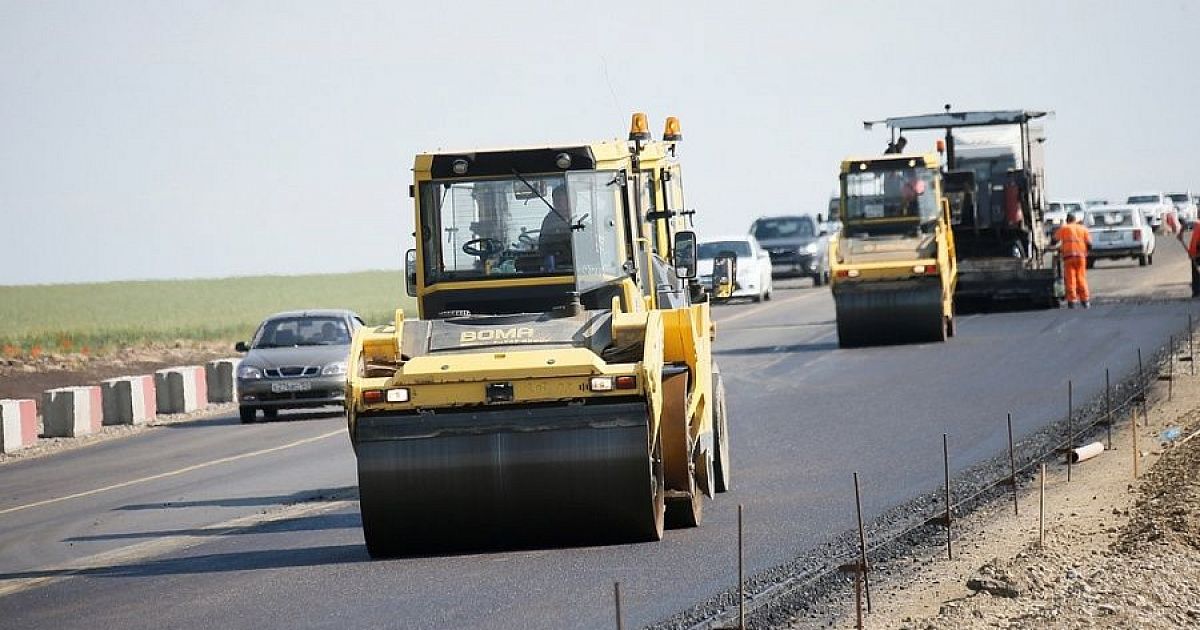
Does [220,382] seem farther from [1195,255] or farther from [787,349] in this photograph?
[1195,255]

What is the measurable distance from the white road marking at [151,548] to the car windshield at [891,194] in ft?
57.4

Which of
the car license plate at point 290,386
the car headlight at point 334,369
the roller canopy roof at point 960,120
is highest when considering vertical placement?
the roller canopy roof at point 960,120

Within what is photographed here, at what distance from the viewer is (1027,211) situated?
36719 mm

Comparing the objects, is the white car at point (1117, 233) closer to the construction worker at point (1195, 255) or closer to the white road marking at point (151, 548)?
the construction worker at point (1195, 255)

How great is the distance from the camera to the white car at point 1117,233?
54.9m

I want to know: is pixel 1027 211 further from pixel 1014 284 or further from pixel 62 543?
pixel 62 543

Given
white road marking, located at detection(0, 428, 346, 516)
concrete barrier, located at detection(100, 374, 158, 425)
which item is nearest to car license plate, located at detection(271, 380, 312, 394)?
white road marking, located at detection(0, 428, 346, 516)

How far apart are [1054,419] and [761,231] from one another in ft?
122

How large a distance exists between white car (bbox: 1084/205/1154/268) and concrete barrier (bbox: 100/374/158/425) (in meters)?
32.0

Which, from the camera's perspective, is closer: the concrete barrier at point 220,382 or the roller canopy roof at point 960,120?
the concrete barrier at point 220,382

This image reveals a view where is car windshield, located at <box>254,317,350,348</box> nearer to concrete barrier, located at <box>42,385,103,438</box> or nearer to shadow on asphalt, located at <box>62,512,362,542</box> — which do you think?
concrete barrier, located at <box>42,385,103,438</box>

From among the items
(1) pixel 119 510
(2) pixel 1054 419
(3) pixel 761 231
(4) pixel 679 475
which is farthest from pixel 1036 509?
(3) pixel 761 231

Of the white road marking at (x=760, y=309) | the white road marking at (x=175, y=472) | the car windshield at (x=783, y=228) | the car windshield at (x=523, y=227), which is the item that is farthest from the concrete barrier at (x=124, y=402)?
the car windshield at (x=783, y=228)

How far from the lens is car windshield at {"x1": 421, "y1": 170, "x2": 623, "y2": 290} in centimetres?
1416
